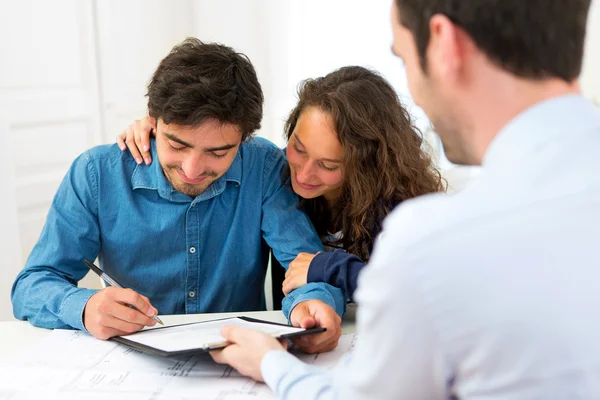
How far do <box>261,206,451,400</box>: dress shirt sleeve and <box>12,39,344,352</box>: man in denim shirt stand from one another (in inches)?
25.6

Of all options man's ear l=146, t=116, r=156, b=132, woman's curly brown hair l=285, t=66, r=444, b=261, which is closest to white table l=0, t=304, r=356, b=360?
woman's curly brown hair l=285, t=66, r=444, b=261

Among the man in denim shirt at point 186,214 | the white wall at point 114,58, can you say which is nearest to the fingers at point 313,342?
the man in denim shirt at point 186,214

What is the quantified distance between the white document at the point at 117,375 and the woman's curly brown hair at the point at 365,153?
49cm

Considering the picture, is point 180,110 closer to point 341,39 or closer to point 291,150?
point 291,150

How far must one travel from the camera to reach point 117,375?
3.83ft

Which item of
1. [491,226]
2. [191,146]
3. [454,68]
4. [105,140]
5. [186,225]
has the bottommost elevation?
[105,140]

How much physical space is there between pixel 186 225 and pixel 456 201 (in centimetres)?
111

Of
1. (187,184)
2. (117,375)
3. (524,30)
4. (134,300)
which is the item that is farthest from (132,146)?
(524,30)

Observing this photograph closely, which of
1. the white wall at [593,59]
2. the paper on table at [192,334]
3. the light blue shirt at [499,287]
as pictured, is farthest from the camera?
the white wall at [593,59]

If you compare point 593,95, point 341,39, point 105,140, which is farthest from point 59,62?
point 593,95

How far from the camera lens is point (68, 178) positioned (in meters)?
1.66

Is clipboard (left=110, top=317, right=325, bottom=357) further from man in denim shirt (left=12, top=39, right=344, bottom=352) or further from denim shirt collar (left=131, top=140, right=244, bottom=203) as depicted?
denim shirt collar (left=131, top=140, right=244, bottom=203)

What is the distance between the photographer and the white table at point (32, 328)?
1376 mm

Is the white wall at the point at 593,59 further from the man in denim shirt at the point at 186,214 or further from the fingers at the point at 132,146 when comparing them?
the fingers at the point at 132,146
